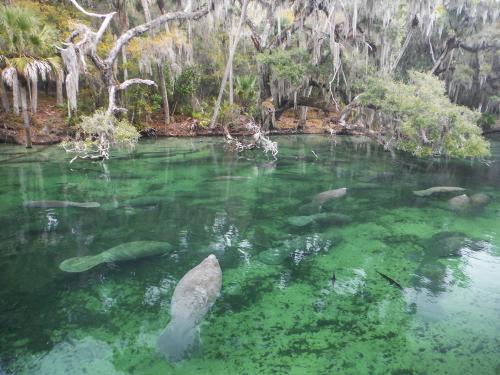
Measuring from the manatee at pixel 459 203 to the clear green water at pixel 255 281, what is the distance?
0.89ft

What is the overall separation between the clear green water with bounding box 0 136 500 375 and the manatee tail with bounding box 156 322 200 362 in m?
0.11

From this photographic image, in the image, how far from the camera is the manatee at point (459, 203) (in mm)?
10023

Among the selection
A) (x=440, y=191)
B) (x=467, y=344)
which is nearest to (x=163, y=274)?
(x=467, y=344)

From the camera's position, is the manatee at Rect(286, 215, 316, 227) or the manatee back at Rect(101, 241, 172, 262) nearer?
the manatee back at Rect(101, 241, 172, 262)

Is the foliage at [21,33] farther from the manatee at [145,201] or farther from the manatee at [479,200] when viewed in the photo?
the manatee at [479,200]

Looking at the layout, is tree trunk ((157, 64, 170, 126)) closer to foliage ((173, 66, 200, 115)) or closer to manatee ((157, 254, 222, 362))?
foliage ((173, 66, 200, 115))

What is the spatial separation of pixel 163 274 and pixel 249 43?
21.0 m

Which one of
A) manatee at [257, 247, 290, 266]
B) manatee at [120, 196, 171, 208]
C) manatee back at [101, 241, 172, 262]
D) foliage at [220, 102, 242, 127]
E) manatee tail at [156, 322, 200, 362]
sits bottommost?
manatee tail at [156, 322, 200, 362]

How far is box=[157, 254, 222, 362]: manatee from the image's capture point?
431 cm

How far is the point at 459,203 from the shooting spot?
10188 mm

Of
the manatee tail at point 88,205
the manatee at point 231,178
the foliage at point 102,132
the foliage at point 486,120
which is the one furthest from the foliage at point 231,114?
the foliage at point 486,120

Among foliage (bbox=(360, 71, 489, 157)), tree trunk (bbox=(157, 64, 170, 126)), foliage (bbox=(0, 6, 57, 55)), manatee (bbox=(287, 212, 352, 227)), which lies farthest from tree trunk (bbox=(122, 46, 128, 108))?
manatee (bbox=(287, 212, 352, 227))

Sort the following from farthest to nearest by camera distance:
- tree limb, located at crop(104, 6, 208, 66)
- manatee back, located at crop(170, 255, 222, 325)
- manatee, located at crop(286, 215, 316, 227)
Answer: tree limb, located at crop(104, 6, 208, 66) < manatee, located at crop(286, 215, 316, 227) < manatee back, located at crop(170, 255, 222, 325)

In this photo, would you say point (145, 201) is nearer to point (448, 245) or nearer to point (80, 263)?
point (80, 263)
